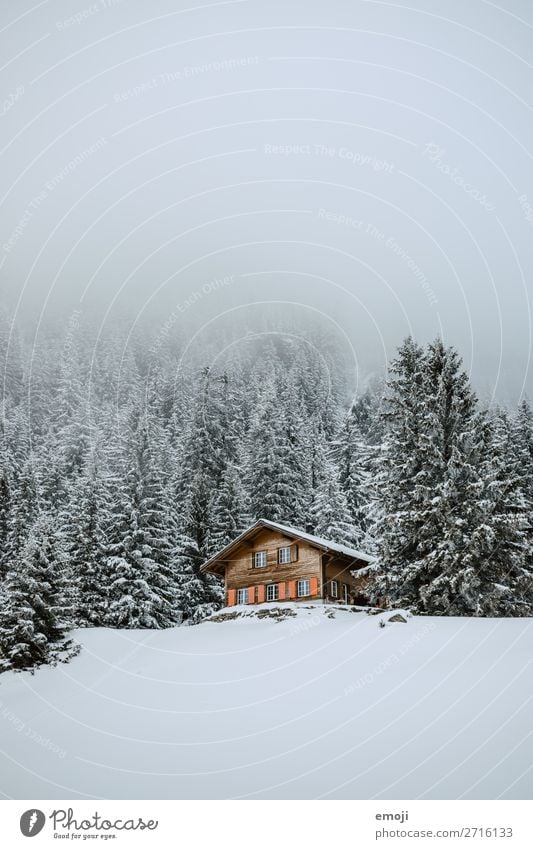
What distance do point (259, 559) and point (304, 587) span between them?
12.6 feet

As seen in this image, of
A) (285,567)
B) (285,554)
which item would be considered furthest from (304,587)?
(285,554)

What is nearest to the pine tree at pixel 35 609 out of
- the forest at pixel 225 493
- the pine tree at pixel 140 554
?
the forest at pixel 225 493

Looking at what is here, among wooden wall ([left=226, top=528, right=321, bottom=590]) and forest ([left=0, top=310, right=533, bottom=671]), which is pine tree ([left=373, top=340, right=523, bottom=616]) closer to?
forest ([left=0, top=310, right=533, bottom=671])

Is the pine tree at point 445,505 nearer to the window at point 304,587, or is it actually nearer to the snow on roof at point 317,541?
the snow on roof at point 317,541

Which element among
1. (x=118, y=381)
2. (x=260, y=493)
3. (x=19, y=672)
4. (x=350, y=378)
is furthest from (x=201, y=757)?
(x=350, y=378)

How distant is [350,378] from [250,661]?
12933cm

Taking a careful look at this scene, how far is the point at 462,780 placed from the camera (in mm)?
12766

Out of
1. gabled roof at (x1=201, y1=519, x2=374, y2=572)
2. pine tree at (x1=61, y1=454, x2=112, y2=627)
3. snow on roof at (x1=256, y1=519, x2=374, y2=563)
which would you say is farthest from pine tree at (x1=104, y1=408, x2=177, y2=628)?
snow on roof at (x1=256, y1=519, x2=374, y2=563)

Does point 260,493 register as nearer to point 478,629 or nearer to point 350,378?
point 478,629

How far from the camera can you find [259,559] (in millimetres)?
40719

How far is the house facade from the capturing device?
125 ft

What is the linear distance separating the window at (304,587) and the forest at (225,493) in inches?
316

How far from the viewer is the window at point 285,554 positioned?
39531 mm

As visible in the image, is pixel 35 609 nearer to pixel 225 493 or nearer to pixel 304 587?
pixel 304 587
